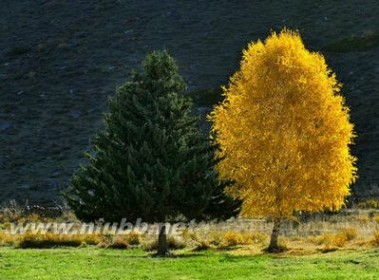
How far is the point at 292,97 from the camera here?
26.1m

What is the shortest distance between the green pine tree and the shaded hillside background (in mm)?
17443

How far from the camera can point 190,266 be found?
20.4m

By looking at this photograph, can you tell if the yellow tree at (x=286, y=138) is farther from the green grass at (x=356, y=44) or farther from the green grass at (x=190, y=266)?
the green grass at (x=356, y=44)

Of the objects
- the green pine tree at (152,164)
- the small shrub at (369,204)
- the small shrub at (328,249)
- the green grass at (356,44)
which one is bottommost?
the small shrub at (328,249)

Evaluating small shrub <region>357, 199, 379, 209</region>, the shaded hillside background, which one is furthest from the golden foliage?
the shaded hillside background

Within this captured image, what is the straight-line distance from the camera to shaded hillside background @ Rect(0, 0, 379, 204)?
159ft

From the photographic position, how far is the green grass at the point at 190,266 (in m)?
18.3

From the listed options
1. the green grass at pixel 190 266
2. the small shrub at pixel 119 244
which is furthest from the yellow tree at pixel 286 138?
the small shrub at pixel 119 244

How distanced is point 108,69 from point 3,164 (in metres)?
20.4

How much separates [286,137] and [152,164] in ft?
18.2

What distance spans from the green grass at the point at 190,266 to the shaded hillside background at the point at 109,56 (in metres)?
19.1

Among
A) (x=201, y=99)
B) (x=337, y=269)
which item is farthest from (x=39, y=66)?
(x=337, y=269)

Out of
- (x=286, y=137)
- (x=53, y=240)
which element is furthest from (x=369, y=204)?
(x=53, y=240)

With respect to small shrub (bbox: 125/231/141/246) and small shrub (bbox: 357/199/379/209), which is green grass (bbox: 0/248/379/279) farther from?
small shrub (bbox: 357/199/379/209)
